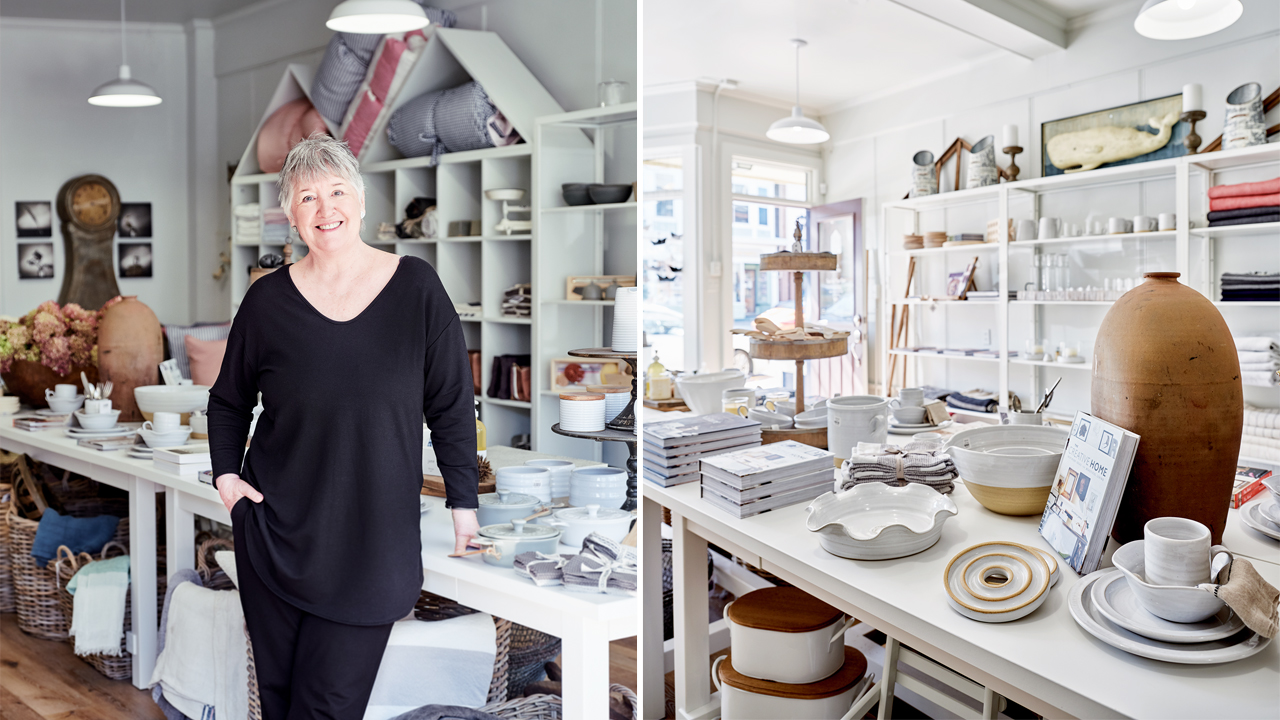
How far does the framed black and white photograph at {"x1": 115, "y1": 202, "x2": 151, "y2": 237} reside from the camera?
161 centimetres

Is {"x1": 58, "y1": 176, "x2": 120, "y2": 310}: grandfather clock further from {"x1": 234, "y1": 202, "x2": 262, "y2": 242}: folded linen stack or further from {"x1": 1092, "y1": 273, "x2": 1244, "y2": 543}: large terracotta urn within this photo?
{"x1": 1092, "y1": 273, "x2": 1244, "y2": 543}: large terracotta urn

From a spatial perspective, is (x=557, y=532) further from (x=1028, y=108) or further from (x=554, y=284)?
(x=1028, y=108)

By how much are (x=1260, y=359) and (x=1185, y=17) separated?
1657 millimetres

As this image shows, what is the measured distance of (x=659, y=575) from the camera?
2.12 metres

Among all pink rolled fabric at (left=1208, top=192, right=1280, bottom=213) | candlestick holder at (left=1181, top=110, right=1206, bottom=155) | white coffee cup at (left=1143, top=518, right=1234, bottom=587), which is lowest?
white coffee cup at (left=1143, top=518, right=1234, bottom=587)

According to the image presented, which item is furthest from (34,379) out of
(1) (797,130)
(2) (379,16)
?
(1) (797,130)

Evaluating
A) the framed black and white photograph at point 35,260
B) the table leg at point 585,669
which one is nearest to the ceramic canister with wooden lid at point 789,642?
the table leg at point 585,669

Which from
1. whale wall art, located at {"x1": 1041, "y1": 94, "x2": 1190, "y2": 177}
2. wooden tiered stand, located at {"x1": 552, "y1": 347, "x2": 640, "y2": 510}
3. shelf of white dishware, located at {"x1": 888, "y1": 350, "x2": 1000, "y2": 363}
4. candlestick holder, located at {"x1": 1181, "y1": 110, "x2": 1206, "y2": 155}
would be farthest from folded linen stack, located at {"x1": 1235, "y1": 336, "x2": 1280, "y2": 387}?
wooden tiered stand, located at {"x1": 552, "y1": 347, "x2": 640, "y2": 510}

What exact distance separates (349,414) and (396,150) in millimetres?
486

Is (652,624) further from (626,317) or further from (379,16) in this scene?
(379,16)

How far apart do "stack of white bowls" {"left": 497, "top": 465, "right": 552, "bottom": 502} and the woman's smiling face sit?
472 mm

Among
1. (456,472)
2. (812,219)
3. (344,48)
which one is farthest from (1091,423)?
(812,219)

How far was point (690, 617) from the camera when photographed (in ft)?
6.55

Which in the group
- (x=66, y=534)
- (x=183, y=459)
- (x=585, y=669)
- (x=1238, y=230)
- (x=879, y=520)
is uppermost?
(x=1238, y=230)
